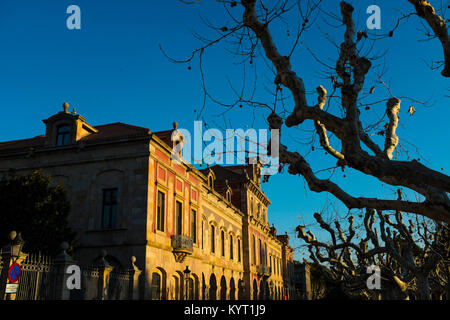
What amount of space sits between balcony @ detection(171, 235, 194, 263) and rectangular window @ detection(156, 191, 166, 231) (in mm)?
1130

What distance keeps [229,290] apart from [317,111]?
28.4m

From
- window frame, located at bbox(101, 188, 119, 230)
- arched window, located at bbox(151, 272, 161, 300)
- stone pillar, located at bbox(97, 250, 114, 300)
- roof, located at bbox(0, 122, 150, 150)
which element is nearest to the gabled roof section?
roof, located at bbox(0, 122, 150, 150)

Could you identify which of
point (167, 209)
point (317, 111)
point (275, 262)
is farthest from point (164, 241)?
point (275, 262)

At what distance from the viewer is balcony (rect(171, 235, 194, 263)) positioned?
68.8ft

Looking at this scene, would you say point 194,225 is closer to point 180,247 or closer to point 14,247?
point 180,247

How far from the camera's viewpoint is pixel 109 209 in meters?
19.3

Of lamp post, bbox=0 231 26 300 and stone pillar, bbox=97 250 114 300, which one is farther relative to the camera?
stone pillar, bbox=97 250 114 300

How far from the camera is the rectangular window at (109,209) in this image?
62.8ft

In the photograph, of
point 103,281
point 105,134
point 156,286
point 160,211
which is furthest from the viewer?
point 105,134

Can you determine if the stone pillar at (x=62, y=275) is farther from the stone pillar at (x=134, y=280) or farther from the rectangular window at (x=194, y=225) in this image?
the rectangular window at (x=194, y=225)

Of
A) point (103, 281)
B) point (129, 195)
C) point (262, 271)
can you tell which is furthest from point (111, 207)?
point (262, 271)

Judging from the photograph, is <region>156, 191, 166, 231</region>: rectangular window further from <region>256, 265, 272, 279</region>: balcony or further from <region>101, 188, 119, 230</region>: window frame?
<region>256, 265, 272, 279</region>: balcony

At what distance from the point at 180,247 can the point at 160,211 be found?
2.31 metres

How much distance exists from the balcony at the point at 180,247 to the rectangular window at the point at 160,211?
1.13 meters
